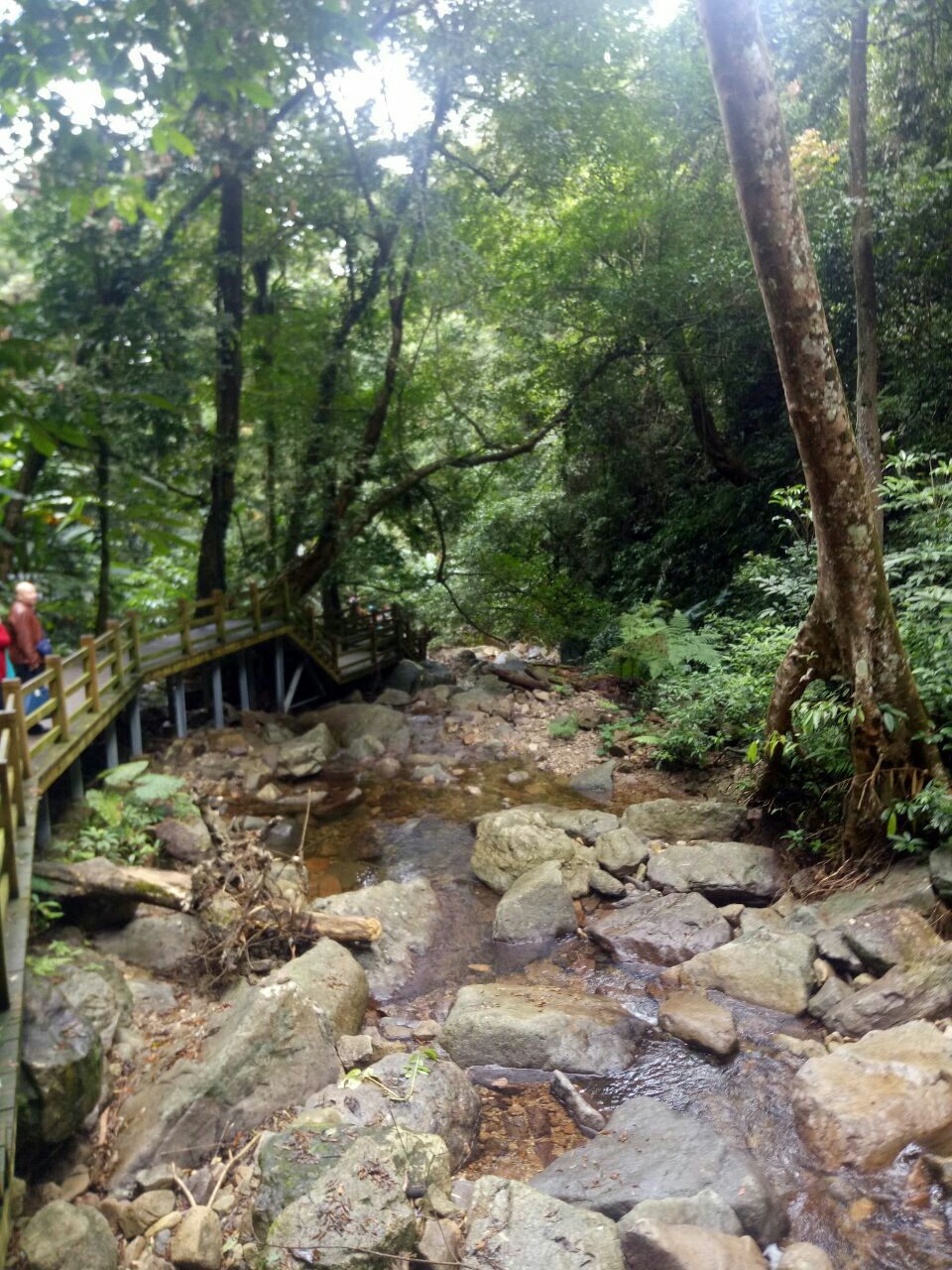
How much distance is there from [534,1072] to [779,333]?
565cm

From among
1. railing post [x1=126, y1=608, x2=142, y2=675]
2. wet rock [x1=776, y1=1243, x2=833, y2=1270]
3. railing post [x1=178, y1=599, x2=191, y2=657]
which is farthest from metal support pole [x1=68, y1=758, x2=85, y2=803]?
wet rock [x1=776, y1=1243, x2=833, y2=1270]

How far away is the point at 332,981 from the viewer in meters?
6.33

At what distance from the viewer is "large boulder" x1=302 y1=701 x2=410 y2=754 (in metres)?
14.2

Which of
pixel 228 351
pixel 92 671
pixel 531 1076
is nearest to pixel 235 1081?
pixel 531 1076

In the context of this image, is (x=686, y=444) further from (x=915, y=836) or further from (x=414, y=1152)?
(x=414, y=1152)

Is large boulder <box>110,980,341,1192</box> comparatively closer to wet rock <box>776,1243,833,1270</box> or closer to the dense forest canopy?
wet rock <box>776,1243,833,1270</box>

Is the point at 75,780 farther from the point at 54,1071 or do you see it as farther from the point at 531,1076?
the point at 531,1076

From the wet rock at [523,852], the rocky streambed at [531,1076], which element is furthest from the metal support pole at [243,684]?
the wet rock at [523,852]

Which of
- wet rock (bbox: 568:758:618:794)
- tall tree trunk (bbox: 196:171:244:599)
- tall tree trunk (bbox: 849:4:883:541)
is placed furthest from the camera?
tall tree trunk (bbox: 196:171:244:599)

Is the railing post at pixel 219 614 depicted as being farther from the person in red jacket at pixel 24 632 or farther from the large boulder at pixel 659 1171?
the large boulder at pixel 659 1171

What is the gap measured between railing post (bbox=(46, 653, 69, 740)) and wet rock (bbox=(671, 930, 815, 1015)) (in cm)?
619

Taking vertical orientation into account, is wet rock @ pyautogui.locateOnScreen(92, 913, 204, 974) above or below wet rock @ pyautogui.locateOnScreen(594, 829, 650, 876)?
above

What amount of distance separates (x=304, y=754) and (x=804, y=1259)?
10.1m

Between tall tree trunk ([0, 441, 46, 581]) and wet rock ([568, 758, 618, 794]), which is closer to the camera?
tall tree trunk ([0, 441, 46, 581])
